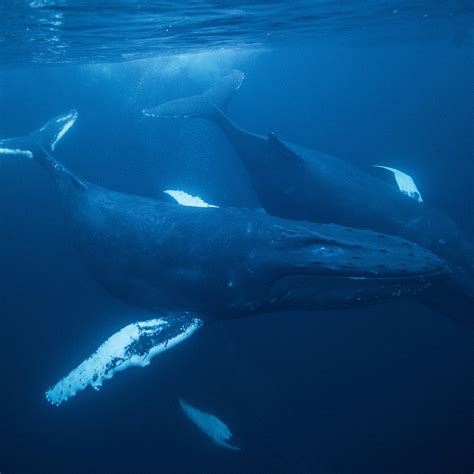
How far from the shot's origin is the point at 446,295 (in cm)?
873

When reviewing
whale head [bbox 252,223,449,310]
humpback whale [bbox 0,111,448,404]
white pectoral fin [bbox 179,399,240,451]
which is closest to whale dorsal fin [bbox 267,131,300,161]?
humpback whale [bbox 0,111,448,404]

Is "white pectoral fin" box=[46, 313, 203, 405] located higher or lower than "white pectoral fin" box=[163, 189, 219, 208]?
lower

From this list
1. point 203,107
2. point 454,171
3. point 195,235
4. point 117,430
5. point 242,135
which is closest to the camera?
point 195,235

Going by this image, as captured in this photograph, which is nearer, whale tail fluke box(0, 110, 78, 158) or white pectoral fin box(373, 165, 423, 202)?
white pectoral fin box(373, 165, 423, 202)

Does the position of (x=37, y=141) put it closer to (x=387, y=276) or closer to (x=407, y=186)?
(x=407, y=186)

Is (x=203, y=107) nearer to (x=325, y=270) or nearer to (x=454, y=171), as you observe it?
(x=325, y=270)

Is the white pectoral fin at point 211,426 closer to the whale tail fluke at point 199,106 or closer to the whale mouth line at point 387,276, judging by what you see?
the whale mouth line at point 387,276

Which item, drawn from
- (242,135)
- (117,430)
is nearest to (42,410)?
(117,430)

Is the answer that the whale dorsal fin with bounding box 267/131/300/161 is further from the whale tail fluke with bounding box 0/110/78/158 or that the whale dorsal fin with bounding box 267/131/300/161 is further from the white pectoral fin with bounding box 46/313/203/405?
the whale tail fluke with bounding box 0/110/78/158

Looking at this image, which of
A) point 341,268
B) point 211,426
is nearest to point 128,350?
point 211,426

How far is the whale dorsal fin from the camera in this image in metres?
9.48

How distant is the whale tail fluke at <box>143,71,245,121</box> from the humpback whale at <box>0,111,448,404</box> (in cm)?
557

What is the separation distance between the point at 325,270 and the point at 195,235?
8.41 feet

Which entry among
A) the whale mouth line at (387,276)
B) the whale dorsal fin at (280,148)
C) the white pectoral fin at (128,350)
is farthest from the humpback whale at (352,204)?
the white pectoral fin at (128,350)
